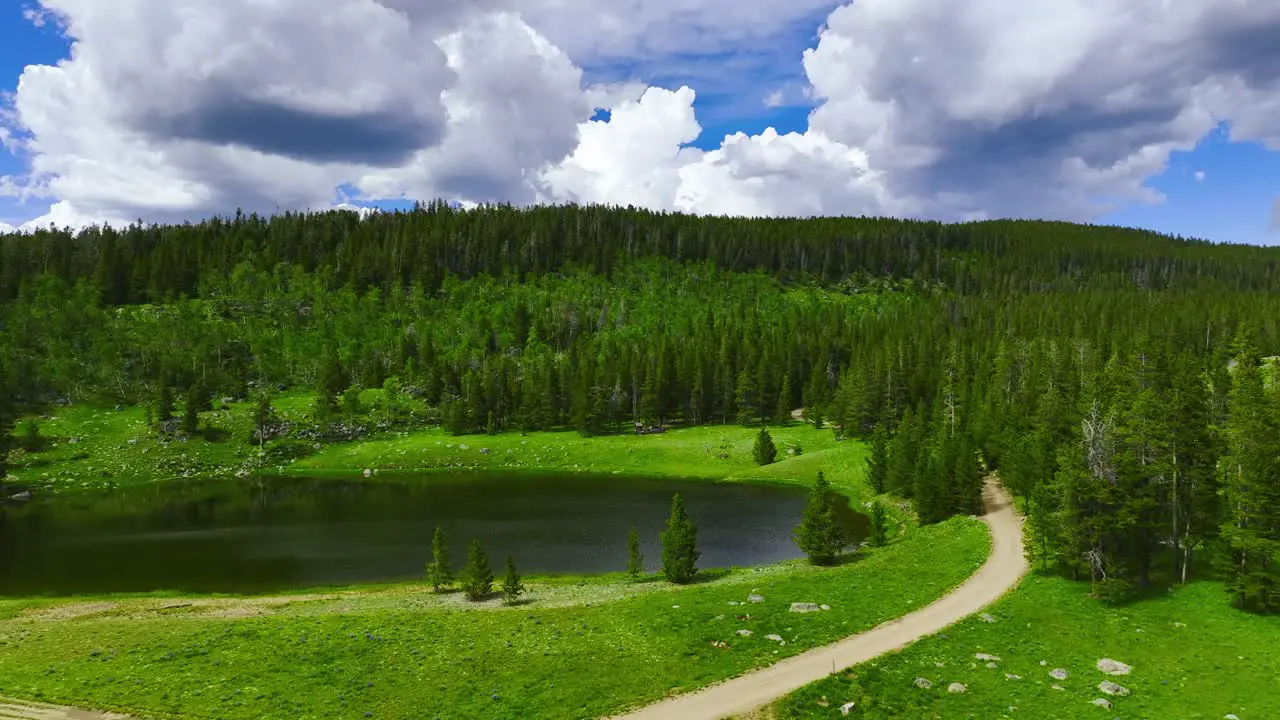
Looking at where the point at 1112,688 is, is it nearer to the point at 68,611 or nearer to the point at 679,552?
the point at 679,552

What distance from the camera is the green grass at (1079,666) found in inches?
1046

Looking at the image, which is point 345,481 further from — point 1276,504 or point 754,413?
point 1276,504

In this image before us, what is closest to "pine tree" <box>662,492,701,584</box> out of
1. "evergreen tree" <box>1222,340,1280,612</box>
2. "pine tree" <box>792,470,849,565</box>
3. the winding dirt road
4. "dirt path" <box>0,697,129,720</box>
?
"pine tree" <box>792,470,849,565</box>

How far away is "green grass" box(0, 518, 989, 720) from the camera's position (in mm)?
28594

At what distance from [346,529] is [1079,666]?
232 ft

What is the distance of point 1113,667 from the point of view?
3039cm

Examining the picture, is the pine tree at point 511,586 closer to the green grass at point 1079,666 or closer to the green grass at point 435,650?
the green grass at point 435,650

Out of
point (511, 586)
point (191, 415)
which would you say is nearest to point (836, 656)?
point (511, 586)

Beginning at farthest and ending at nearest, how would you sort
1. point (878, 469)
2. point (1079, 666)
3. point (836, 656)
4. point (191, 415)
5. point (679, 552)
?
point (191, 415) < point (878, 469) < point (679, 552) < point (836, 656) < point (1079, 666)

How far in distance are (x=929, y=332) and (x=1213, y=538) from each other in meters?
120

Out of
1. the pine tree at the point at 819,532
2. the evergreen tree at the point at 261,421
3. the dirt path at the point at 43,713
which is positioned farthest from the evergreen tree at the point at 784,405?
the dirt path at the point at 43,713

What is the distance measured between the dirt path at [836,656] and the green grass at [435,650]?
2.82ft

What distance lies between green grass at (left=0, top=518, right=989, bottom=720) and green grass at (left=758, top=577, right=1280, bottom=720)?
14.3 ft

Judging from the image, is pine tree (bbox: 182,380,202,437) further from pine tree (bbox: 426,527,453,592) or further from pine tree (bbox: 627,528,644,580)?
pine tree (bbox: 627,528,644,580)
